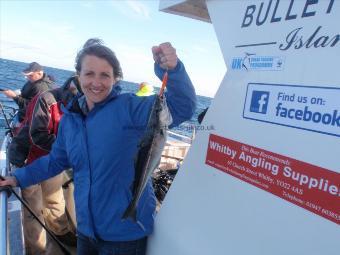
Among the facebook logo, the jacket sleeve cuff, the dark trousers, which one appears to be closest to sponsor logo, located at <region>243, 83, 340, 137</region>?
the facebook logo

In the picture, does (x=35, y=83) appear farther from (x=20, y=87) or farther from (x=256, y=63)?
(x=20, y=87)


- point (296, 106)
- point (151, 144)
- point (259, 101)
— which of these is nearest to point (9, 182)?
point (151, 144)

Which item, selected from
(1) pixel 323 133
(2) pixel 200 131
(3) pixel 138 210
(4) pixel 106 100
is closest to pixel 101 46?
(4) pixel 106 100

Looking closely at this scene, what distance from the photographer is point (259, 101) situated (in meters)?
1.96

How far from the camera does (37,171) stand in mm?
3162

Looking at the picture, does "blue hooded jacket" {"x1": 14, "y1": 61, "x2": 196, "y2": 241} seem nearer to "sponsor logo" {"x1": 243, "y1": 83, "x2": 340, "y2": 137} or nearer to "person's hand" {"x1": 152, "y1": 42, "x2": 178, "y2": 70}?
"person's hand" {"x1": 152, "y1": 42, "x2": 178, "y2": 70}

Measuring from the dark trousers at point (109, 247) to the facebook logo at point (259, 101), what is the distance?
1.38 metres

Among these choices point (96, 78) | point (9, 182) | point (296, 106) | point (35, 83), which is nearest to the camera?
point (296, 106)

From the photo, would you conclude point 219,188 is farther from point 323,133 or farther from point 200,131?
point 323,133

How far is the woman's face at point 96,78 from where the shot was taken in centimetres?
258

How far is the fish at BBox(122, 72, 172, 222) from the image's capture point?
81.3 inches

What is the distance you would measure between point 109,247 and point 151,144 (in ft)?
3.13

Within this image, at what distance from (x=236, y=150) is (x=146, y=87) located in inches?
239

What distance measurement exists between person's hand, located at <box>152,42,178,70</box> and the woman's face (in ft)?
1.78
